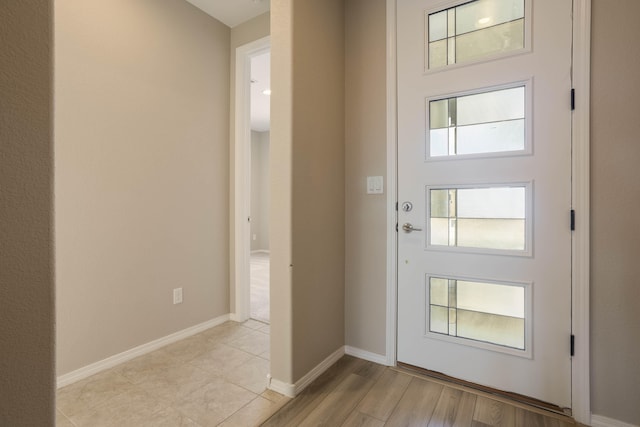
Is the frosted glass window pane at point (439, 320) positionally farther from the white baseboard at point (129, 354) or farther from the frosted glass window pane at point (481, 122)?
the white baseboard at point (129, 354)

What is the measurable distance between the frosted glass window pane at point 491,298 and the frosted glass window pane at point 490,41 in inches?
51.8

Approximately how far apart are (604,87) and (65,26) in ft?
9.71

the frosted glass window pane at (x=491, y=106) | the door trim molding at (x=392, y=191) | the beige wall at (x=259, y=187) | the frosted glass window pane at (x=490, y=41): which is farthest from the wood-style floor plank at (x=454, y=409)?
the beige wall at (x=259, y=187)

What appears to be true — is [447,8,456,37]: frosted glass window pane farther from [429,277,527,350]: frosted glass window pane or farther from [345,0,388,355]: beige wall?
[429,277,527,350]: frosted glass window pane

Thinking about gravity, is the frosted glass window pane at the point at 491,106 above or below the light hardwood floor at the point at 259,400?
above

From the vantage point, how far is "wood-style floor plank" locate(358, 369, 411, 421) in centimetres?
157

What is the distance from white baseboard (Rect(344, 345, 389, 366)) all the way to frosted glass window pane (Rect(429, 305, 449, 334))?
41 centimetres

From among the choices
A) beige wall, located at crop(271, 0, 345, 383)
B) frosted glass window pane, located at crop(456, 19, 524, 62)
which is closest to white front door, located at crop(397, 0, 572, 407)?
frosted glass window pane, located at crop(456, 19, 524, 62)

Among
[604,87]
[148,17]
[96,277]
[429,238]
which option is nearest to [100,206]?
[96,277]

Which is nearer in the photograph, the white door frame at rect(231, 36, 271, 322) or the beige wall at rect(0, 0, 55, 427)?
the beige wall at rect(0, 0, 55, 427)

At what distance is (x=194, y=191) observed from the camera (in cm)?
254

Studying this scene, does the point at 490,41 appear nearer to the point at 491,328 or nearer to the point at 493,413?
the point at 491,328

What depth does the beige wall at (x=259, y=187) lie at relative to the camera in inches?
272

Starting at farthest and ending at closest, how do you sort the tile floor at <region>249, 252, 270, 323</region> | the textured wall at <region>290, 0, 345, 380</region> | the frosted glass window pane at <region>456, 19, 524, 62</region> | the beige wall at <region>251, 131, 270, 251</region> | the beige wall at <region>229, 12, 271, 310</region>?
the beige wall at <region>251, 131, 270, 251</region>, the tile floor at <region>249, 252, 270, 323</region>, the beige wall at <region>229, 12, 271, 310</region>, the textured wall at <region>290, 0, 345, 380</region>, the frosted glass window pane at <region>456, 19, 524, 62</region>
